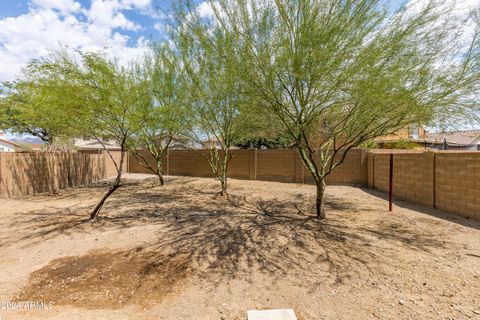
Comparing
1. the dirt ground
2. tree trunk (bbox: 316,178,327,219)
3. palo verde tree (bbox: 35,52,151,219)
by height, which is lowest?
the dirt ground

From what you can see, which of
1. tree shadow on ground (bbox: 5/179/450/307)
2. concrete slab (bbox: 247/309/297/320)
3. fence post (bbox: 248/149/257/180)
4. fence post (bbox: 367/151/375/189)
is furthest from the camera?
fence post (bbox: 248/149/257/180)

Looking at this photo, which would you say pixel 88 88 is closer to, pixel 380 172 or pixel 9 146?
pixel 380 172

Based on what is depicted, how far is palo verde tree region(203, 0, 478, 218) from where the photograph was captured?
449 centimetres

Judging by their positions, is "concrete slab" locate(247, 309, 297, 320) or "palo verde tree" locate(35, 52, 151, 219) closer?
"concrete slab" locate(247, 309, 297, 320)

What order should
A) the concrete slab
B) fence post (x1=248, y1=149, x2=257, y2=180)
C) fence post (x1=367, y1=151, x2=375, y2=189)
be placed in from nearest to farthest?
the concrete slab < fence post (x1=367, y1=151, x2=375, y2=189) < fence post (x1=248, y1=149, x2=257, y2=180)

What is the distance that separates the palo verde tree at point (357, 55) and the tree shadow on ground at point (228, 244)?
8.07ft

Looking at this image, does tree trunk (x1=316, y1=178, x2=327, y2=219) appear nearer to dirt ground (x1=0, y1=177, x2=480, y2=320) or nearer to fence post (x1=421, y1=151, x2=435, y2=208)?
dirt ground (x1=0, y1=177, x2=480, y2=320)

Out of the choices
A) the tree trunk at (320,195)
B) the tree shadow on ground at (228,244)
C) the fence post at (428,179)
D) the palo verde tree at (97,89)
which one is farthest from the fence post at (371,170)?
the palo verde tree at (97,89)

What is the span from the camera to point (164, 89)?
32.0ft

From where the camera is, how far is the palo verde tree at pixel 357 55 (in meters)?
4.49

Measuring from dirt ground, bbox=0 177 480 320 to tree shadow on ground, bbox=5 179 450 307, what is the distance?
25mm

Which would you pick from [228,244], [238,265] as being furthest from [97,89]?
[238,265]

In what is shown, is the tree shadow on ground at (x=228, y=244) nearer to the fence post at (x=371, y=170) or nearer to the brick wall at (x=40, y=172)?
the brick wall at (x=40, y=172)

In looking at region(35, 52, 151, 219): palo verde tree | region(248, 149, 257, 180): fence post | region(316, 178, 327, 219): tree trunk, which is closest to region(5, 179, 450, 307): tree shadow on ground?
region(316, 178, 327, 219): tree trunk
